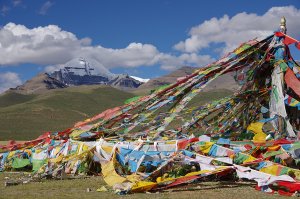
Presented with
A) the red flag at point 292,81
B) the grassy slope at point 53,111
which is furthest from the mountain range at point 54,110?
the red flag at point 292,81

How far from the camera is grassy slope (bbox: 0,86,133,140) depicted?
8819cm

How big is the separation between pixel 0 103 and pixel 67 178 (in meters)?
182

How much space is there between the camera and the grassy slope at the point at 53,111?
88188mm

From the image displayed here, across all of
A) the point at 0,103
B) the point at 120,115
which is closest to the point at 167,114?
the point at 120,115

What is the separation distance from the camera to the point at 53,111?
12069 cm

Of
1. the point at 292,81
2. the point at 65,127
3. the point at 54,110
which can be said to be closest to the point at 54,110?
the point at 54,110

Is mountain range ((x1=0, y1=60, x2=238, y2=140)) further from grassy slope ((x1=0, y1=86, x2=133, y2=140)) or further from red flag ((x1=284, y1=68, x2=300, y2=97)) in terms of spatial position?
red flag ((x1=284, y1=68, x2=300, y2=97))

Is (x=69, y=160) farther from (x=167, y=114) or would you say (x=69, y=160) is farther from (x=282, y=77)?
(x=282, y=77)

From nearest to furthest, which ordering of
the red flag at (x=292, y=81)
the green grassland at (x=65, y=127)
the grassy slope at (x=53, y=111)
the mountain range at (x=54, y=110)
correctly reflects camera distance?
the green grassland at (x=65, y=127) → the red flag at (x=292, y=81) → the grassy slope at (x=53, y=111) → the mountain range at (x=54, y=110)

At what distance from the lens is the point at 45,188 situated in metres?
12.3

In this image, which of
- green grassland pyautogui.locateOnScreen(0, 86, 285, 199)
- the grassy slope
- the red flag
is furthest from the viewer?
the grassy slope

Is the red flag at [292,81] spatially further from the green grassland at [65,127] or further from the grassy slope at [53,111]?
the grassy slope at [53,111]

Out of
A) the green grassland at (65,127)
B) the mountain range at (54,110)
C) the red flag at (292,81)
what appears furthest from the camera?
the mountain range at (54,110)

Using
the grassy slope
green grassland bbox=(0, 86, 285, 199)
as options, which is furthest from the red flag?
the grassy slope
